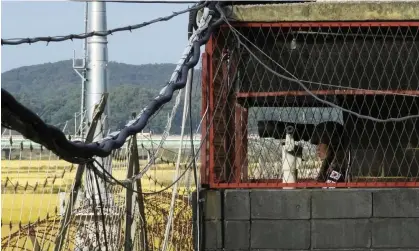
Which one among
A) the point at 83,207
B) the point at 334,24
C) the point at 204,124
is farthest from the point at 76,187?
the point at 334,24

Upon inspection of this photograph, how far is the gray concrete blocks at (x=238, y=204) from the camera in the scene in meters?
7.81

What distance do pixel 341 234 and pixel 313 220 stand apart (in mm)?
260

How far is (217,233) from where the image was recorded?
7.78 metres

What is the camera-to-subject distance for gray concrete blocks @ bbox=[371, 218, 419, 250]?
773cm

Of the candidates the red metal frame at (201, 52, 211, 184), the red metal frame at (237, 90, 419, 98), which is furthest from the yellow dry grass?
the red metal frame at (237, 90, 419, 98)

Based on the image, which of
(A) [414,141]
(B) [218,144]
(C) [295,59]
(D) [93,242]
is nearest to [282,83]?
(C) [295,59]

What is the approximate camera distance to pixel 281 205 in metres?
7.79

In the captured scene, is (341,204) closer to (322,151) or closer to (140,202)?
(322,151)

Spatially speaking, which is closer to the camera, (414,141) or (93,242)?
(93,242)

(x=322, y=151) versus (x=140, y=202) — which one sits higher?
(x=322, y=151)

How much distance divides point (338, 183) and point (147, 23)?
6.98 ft

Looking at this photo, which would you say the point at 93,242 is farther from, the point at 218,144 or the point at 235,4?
the point at 235,4

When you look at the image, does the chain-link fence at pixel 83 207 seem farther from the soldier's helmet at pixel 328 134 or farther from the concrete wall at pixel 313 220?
the soldier's helmet at pixel 328 134

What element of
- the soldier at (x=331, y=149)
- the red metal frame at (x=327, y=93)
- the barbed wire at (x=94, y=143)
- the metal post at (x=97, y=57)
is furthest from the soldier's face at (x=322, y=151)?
the metal post at (x=97, y=57)
